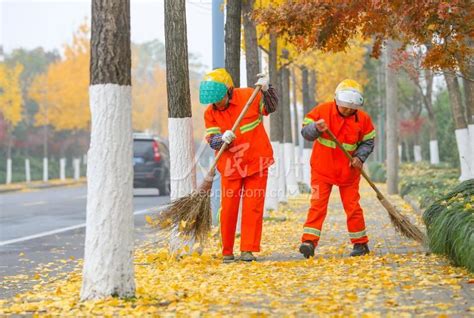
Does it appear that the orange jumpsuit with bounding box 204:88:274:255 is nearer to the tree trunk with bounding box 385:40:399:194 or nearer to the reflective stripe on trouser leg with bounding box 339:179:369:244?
the reflective stripe on trouser leg with bounding box 339:179:369:244

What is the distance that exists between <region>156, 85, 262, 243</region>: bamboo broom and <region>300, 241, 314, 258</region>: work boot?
1.02 m

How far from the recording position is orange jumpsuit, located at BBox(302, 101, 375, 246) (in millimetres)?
10391

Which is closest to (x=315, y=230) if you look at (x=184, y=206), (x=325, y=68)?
(x=184, y=206)

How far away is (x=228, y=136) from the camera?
973 cm

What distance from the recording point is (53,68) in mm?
53031

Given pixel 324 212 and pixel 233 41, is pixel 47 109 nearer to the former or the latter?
pixel 233 41

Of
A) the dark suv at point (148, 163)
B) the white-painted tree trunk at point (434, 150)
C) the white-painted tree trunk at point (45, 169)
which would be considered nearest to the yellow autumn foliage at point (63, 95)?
the white-painted tree trunk at point (45, 169)

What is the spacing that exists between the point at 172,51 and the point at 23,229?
282 inches

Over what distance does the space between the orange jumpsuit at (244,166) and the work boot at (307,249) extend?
496mm

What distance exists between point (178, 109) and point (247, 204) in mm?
1404

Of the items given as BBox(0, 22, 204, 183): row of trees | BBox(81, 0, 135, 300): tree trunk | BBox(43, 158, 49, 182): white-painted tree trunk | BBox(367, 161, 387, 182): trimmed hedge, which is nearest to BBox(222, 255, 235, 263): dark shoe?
BBox(81, 0, 135, 300): tree trunk

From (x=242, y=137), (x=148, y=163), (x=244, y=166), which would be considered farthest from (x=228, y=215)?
(x=148, y=163)

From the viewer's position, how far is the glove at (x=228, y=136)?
9.73 m

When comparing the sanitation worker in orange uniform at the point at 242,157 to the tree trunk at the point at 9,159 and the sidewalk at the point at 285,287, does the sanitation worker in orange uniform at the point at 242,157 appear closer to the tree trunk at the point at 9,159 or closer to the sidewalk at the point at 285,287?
the sidewalk at the point at 285,287
